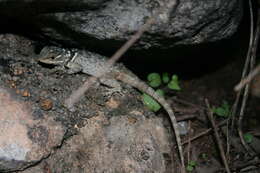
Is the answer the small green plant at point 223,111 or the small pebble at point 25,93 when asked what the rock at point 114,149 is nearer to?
the small pebble at point 25,93

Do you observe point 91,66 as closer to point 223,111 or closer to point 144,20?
point 144,20

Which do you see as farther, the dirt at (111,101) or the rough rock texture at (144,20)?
the dirt at (111,101)

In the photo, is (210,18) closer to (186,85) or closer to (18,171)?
(186,85)

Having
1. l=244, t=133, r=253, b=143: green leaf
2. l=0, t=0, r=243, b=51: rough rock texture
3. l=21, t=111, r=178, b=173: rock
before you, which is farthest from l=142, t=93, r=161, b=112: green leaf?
l=244, t=133, r=253, b=143: green leaf

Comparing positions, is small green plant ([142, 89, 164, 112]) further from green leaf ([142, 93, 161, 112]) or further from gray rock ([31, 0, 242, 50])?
gray rock ([31, 0, 242, 50])

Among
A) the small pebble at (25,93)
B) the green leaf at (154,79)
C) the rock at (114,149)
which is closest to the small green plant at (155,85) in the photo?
the green leaf at (154,79)

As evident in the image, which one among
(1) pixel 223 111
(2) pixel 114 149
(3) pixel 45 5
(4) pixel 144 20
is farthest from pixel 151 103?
(3) pixel 45 5
